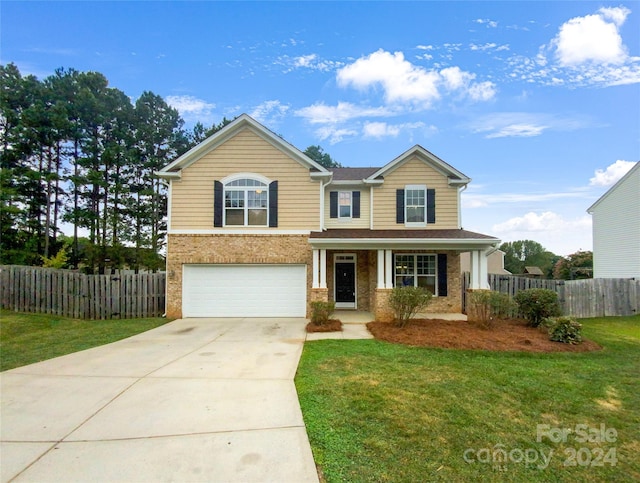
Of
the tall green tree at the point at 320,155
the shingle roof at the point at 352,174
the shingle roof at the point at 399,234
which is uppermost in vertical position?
the tall green tree at the point at 320,155

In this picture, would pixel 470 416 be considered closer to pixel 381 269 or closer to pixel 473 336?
pixel 473 336

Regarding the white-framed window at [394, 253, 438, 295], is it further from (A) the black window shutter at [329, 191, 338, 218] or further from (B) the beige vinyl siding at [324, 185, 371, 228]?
(A) the black window shutter at [329, 191, 338, 218]

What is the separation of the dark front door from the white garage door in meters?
1.93

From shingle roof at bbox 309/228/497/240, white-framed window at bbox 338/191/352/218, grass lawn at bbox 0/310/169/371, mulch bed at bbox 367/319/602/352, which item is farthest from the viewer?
white-framed window at bbox 338/191/352/218

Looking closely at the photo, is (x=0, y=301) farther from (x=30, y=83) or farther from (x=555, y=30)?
(x=555, y=30)

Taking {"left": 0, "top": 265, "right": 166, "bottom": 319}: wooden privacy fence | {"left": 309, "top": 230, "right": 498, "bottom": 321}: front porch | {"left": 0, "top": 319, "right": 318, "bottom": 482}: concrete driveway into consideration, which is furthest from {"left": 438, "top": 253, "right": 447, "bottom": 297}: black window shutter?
{"left": 0, "top": 265, "right": 166, "bottom": 319}: wooden privacy fence

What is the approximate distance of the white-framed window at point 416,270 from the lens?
508 inches

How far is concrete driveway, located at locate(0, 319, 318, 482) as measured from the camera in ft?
9.52

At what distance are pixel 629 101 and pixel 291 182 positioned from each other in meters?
13.0

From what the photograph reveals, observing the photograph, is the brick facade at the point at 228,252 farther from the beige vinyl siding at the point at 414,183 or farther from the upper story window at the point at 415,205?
the upper story window at the point at 415,205

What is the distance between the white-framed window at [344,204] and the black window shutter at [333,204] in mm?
128

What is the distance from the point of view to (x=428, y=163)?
43.3 feet

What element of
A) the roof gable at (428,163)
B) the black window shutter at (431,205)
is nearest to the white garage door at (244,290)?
the roof gable at (428,163)

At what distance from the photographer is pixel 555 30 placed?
11.2 meters
